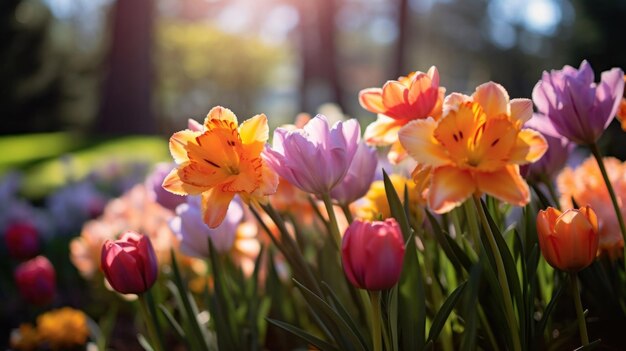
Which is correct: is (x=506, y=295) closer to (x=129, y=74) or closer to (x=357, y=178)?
(x=357, y=178)

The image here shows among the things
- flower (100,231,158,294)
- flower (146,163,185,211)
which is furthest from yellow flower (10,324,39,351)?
flower (100,231,158,294)

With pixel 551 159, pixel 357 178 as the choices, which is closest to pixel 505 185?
pixel 357 178

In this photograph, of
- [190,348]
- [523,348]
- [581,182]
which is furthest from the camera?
[581,182]

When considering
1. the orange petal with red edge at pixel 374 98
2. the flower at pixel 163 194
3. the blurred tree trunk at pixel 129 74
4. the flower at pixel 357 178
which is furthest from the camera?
the blurred tree trunk at pixel 129 74

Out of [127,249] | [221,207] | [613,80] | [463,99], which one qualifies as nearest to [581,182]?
[613,80]

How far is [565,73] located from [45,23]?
14.8 m

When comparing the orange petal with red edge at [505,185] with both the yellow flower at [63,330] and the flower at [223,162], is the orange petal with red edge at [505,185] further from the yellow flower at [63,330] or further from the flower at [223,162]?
the yellow flower at [63,330]

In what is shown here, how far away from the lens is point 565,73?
45.9 inches

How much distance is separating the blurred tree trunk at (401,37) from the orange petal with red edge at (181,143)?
1336cm

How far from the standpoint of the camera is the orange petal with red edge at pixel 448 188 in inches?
35.1

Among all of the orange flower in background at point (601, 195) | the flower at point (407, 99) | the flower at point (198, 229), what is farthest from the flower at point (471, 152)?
the flower at point (198, 229)

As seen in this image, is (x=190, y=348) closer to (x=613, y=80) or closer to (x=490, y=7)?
(x=613, y=80)

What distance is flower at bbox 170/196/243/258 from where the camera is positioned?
147cm

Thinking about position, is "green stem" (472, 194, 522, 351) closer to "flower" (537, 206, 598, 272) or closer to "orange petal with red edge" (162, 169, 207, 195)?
"flower" (537, 206, 598, 272)
